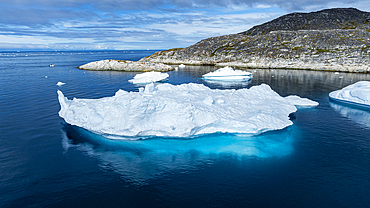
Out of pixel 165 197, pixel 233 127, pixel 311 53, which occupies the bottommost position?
pixel 165 197

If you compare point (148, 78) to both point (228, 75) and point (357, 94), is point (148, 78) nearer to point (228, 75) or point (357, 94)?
point (228, 75)

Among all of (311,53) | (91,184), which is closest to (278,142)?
(91,184)

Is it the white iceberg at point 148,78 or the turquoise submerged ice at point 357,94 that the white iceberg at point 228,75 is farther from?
the turquoise submerged ice at point 357,94

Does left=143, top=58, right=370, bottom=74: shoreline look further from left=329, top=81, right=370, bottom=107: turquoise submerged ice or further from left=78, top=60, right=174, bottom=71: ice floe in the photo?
left=329, top=81, right=370, bottom=107: turquoise submerged ice

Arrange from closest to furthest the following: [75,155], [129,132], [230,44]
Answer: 1. [75,155]
2. [129,132]
3. [230,44]

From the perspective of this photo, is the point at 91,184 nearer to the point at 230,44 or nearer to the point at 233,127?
the point at 233,127

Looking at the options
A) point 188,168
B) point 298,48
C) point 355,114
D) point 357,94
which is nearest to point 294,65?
point 298,48

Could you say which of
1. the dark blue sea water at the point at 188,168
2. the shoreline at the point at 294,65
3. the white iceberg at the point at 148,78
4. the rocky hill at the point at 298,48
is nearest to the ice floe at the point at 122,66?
the white iceberg at the point at 148,78
